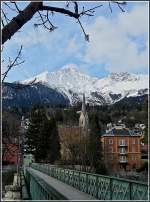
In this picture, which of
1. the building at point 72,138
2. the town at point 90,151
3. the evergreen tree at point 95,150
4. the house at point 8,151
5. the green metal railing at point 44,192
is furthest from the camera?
the building at point 72,138

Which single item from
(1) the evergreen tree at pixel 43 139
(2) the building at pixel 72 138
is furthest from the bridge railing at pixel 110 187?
(1) the evergreen tree at pixel 43 139

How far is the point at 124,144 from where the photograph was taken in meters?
81.2

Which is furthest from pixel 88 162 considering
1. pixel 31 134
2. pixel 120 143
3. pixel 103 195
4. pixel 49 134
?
pixel 103 195

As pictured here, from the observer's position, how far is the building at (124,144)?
2953 inches

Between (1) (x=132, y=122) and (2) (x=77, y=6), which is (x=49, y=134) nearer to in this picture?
(1) (x=132, y=122)

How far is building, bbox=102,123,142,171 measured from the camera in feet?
246

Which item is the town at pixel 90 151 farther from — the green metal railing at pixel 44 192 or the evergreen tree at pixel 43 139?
the green metal railing at pixel 44 192

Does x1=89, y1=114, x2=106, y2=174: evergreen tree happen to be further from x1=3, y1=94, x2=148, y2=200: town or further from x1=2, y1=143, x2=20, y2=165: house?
x1=2, y1=143, x2=20, y2=165: house

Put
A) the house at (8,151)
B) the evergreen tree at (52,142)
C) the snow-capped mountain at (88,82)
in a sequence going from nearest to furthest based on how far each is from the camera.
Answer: the snow-capped mountain at (88,82), the house at (8,151), the evergreen tree at (52,142)

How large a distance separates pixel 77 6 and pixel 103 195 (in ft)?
22.7

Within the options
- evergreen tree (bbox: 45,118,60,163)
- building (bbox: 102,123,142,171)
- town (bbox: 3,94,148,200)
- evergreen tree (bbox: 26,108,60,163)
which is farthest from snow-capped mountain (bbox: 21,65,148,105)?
building (bbox: 102,123,142,171)

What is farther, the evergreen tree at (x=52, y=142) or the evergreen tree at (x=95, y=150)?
the evergreen tree at (x=52, y=142)

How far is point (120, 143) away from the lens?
3196 inches

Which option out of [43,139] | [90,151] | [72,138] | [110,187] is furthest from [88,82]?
[43,139]
